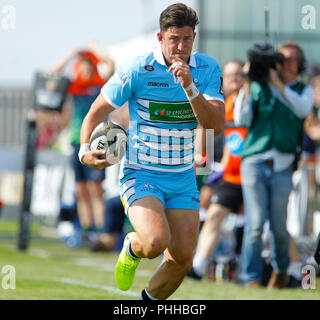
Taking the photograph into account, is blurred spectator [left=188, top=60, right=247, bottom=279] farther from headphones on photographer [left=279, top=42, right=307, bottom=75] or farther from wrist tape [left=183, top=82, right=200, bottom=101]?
wrist tape [left=183, top=82, right=200, bottom=101]

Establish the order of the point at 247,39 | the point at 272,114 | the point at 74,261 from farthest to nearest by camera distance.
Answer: the point at 247,39 → the point at 74,261 → the point at 272,114

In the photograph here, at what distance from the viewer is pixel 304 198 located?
1123 cm

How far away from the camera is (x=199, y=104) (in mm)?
5910

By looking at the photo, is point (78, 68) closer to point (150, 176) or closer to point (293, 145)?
point (293, 145)

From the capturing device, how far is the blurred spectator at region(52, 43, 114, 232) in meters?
13.6

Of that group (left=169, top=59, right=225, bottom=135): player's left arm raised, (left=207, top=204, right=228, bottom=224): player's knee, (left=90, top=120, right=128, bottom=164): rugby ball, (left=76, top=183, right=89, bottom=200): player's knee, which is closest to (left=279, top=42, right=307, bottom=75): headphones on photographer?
(left=207, top=204, right=228, bottom=224): player's knee

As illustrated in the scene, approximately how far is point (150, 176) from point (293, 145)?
10.9 ft

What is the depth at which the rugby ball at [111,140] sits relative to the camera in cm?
597

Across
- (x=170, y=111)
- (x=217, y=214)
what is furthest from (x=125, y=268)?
(x=217, y=214)

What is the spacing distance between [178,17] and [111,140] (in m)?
0.99

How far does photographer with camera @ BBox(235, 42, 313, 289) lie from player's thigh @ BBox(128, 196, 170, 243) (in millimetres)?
3166

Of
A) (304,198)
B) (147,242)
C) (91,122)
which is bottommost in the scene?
(304,198)

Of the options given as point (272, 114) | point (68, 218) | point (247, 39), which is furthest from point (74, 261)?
point (247, 39)

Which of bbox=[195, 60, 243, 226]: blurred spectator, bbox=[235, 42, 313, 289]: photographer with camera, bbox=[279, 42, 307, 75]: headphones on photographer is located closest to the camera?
bbox=[235, 42, 313, 289]: photographer with camera
